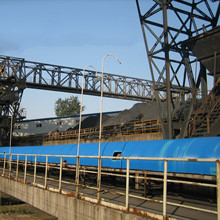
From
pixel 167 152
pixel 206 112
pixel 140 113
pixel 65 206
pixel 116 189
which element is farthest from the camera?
Result: pixel 140 113

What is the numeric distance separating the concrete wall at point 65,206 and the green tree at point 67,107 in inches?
3890

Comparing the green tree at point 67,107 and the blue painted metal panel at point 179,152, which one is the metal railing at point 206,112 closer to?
the blue painted metal panel at point 179,152

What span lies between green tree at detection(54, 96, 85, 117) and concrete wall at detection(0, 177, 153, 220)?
324 ft

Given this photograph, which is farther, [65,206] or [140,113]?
[140,113]

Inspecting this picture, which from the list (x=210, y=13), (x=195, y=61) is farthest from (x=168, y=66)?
(x=210, y=13)

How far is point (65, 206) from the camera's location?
484 inches

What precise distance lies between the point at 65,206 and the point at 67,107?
107 metres

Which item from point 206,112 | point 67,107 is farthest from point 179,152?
point 67,107

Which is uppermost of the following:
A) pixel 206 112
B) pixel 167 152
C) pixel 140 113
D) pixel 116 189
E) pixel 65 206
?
pixel 140 113

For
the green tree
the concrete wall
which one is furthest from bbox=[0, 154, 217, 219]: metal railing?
the green tree

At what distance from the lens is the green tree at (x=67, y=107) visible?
116438mm

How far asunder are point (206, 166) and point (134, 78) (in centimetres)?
7531

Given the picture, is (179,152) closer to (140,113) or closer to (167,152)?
(167,152)

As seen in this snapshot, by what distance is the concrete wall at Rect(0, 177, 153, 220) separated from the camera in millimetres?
9589
